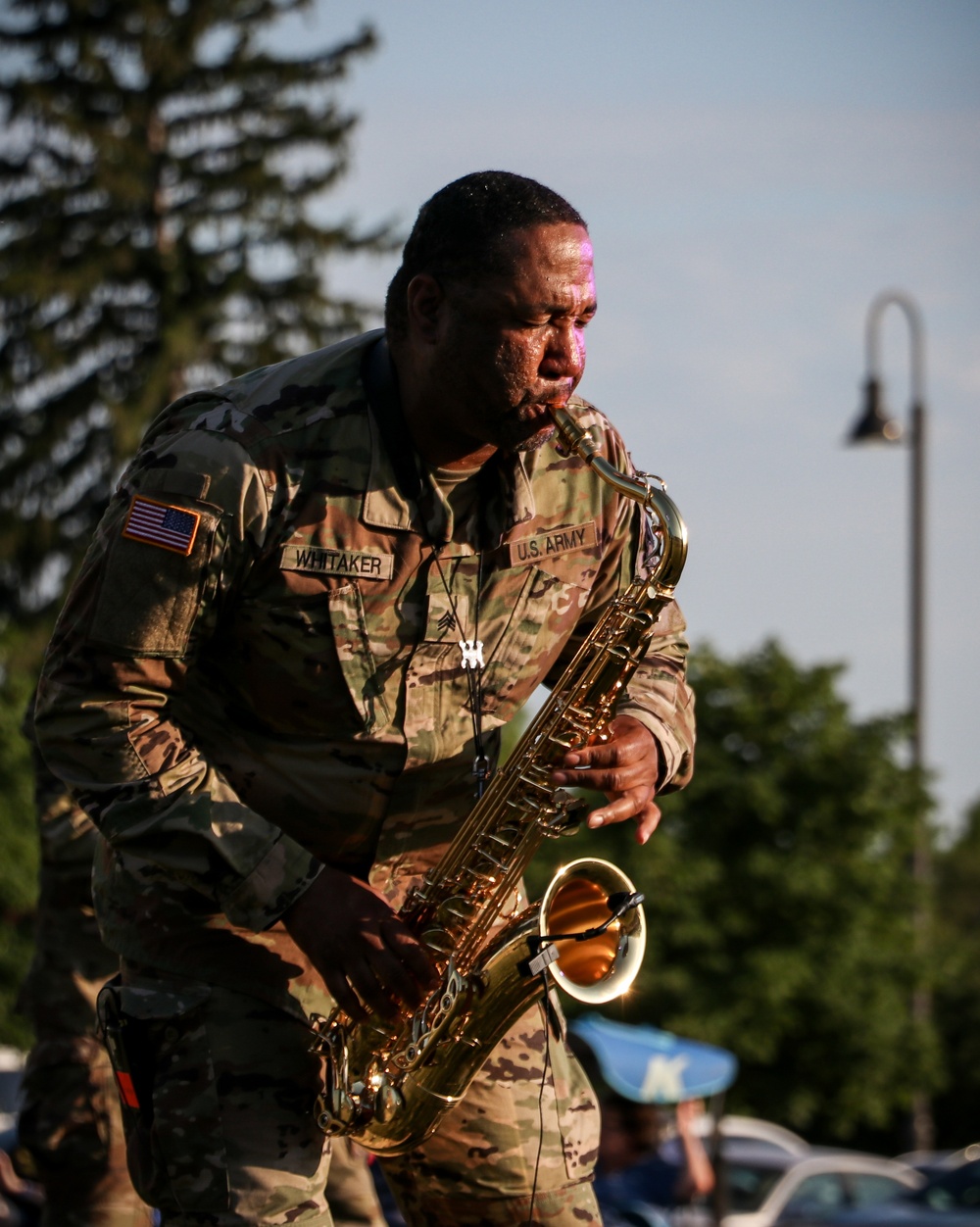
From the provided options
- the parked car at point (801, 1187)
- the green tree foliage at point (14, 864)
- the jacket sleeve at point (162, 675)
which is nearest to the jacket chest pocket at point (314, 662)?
the jacket sleeve at point (162, 675)

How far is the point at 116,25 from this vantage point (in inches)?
1030

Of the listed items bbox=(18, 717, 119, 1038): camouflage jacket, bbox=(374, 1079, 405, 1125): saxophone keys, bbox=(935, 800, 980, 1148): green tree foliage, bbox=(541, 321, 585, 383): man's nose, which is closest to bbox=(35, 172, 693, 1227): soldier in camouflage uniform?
bbox=(541, 321, 585, 383): man's nose

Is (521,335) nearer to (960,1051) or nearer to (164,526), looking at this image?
(164,526)

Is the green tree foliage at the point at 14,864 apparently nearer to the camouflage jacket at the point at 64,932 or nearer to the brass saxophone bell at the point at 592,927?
the camouflage jacket at the point at 64,932

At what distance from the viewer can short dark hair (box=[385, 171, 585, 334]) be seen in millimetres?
3977

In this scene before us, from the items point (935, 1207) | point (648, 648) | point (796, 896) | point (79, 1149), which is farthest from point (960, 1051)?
point (648, 648)

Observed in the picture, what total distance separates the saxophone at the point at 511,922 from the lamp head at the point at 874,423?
15436 mm

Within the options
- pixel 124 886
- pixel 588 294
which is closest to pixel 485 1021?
pixel 124 886

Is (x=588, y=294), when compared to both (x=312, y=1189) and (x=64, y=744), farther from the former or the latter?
(x=312, y=1189)

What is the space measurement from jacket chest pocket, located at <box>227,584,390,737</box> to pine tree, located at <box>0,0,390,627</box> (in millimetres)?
21848

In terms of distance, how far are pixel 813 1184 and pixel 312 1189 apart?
15.2 m

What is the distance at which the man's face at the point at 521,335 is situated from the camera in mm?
3967

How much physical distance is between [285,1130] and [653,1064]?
27.5 feet

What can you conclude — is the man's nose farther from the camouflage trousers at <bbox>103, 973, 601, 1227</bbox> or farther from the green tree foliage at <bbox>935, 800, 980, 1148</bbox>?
the green tree foliage at <bbox>935, 800, 980, 1148</bbox>
